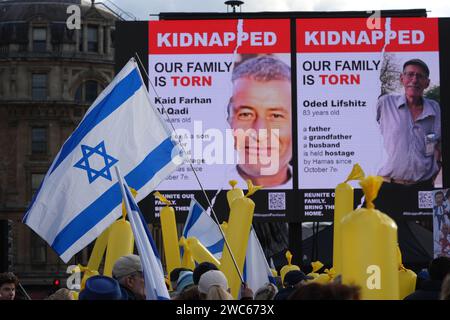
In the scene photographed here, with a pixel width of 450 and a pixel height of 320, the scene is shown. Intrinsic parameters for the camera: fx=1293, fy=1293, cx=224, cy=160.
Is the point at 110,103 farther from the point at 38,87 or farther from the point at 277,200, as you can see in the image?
the point at 38,87

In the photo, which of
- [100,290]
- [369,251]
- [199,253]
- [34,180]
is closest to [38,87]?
[34,180]

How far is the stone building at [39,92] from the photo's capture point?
209ft

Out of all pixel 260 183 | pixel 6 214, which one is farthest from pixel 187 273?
pixel 6 214

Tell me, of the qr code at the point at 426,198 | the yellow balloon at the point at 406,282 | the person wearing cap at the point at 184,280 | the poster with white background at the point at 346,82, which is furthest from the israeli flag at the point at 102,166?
the qr code at the point at 426,198

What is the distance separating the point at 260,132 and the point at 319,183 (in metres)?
1.36

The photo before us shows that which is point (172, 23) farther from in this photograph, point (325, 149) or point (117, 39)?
point (325, 149)

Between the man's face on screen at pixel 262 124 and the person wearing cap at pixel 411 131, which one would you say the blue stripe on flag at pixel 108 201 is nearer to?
the man's face on screen at pixel 262 124

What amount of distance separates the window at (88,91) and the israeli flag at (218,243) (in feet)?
166

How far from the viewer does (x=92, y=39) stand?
221 ft

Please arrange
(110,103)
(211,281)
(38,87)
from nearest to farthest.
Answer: (211,281), (110,103), (38,87)

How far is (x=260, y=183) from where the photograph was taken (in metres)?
22.6

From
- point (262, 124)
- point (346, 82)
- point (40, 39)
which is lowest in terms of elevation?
point (262, 124)

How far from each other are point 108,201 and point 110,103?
4.07 ft
